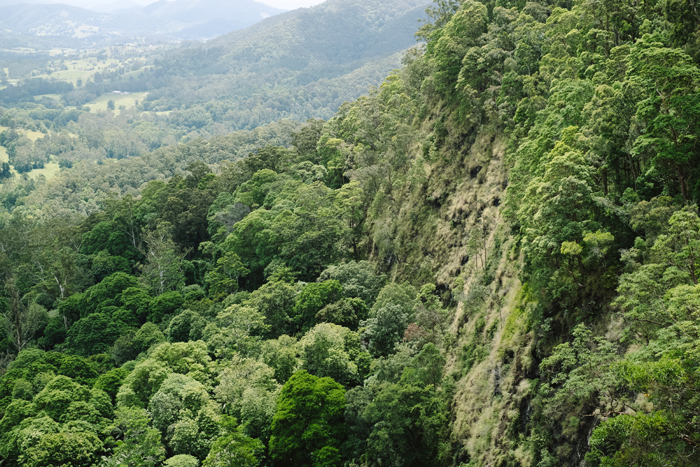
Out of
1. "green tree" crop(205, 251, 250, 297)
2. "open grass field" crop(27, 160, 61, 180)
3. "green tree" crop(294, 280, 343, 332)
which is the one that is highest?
"green tree" crop(294, 280, 343, 332)

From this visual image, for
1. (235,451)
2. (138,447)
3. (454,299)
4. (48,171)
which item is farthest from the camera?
(48,171)

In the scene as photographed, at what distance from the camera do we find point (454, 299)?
30.3 m

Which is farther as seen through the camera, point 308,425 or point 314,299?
point 314,299

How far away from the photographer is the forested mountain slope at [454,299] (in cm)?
1719

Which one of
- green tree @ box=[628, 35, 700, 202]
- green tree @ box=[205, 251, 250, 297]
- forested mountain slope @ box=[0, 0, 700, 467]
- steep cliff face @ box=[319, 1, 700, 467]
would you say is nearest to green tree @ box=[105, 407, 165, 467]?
forested mountain slope @ box=[0, 0, 700, 467]

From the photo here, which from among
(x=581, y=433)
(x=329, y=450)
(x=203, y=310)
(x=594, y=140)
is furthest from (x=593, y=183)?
(x=203, y=310)

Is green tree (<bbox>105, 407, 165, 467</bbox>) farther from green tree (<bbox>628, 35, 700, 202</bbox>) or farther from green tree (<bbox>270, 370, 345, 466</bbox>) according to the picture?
green tree (<bbox>628, 35, 700, 202</bbox>)

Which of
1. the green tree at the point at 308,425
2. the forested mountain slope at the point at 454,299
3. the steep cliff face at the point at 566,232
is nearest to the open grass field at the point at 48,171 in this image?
the forested mountain slope at the point at 454,299

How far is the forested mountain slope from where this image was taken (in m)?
17.2

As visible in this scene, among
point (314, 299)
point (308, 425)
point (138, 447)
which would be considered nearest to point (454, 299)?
point (308, 425)

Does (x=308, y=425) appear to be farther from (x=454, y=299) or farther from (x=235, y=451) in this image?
(x=454, y=299)

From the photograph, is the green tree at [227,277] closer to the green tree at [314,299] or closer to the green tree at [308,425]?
the green tree at [314,299]

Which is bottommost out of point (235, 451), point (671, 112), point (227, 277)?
point (227, 277)

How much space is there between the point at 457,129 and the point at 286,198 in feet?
71.3
